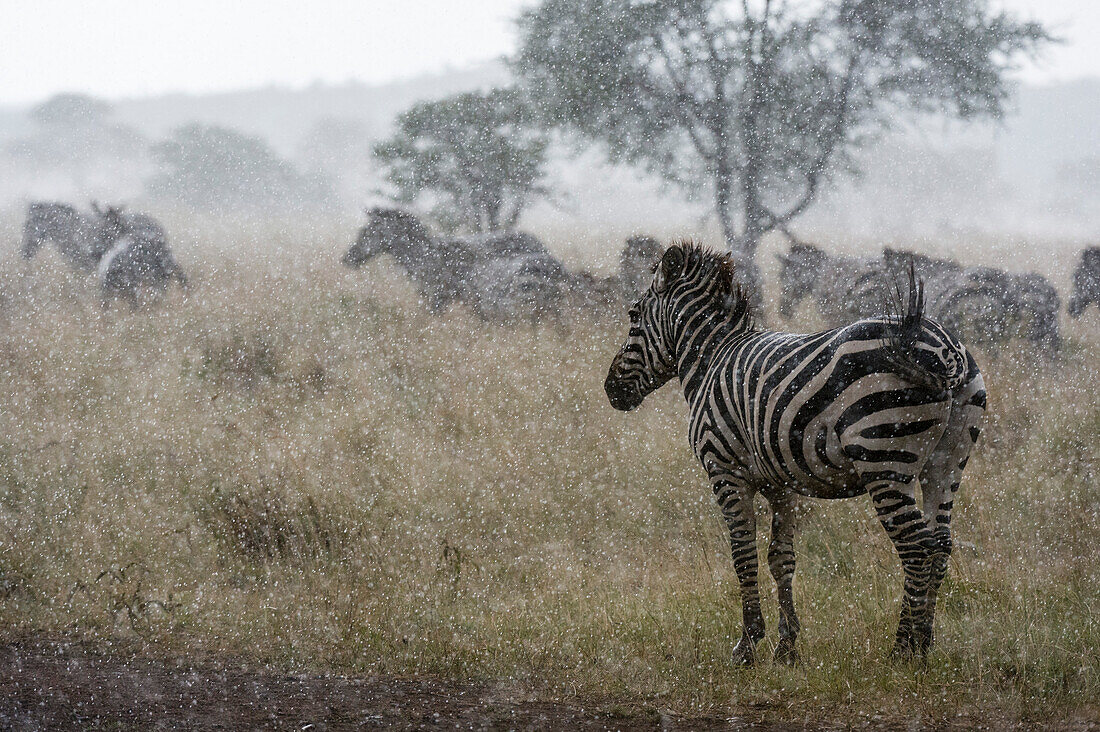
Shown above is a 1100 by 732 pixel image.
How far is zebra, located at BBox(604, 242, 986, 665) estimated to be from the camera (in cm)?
450

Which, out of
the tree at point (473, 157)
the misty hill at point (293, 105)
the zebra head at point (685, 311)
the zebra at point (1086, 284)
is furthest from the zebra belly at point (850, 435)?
the misty hill at point (293, 105)

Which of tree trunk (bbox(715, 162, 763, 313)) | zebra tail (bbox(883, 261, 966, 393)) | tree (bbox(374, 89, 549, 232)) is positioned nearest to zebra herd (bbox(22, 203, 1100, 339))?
tree trunk (bbox(715, 162, 763, 313))

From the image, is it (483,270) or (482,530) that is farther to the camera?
(483,270)

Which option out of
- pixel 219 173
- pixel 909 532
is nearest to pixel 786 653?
pixel 909 532

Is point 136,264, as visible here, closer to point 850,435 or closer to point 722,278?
point 722,278

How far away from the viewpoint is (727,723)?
4.51 m

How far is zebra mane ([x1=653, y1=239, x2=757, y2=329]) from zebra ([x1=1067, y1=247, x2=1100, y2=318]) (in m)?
11.4

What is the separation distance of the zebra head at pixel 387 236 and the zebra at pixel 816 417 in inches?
430

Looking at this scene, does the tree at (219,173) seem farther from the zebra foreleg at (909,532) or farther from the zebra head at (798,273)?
the zebra foreleg at (909,532)

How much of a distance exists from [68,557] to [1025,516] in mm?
7675

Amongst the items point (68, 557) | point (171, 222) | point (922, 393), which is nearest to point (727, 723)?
point (922, 393)

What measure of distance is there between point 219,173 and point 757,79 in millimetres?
31877

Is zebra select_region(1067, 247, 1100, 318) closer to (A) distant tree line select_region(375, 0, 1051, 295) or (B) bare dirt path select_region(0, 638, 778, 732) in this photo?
(A) distant tree line select_region(375, 0, 1051, 295)

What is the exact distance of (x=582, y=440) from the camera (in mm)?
9180
